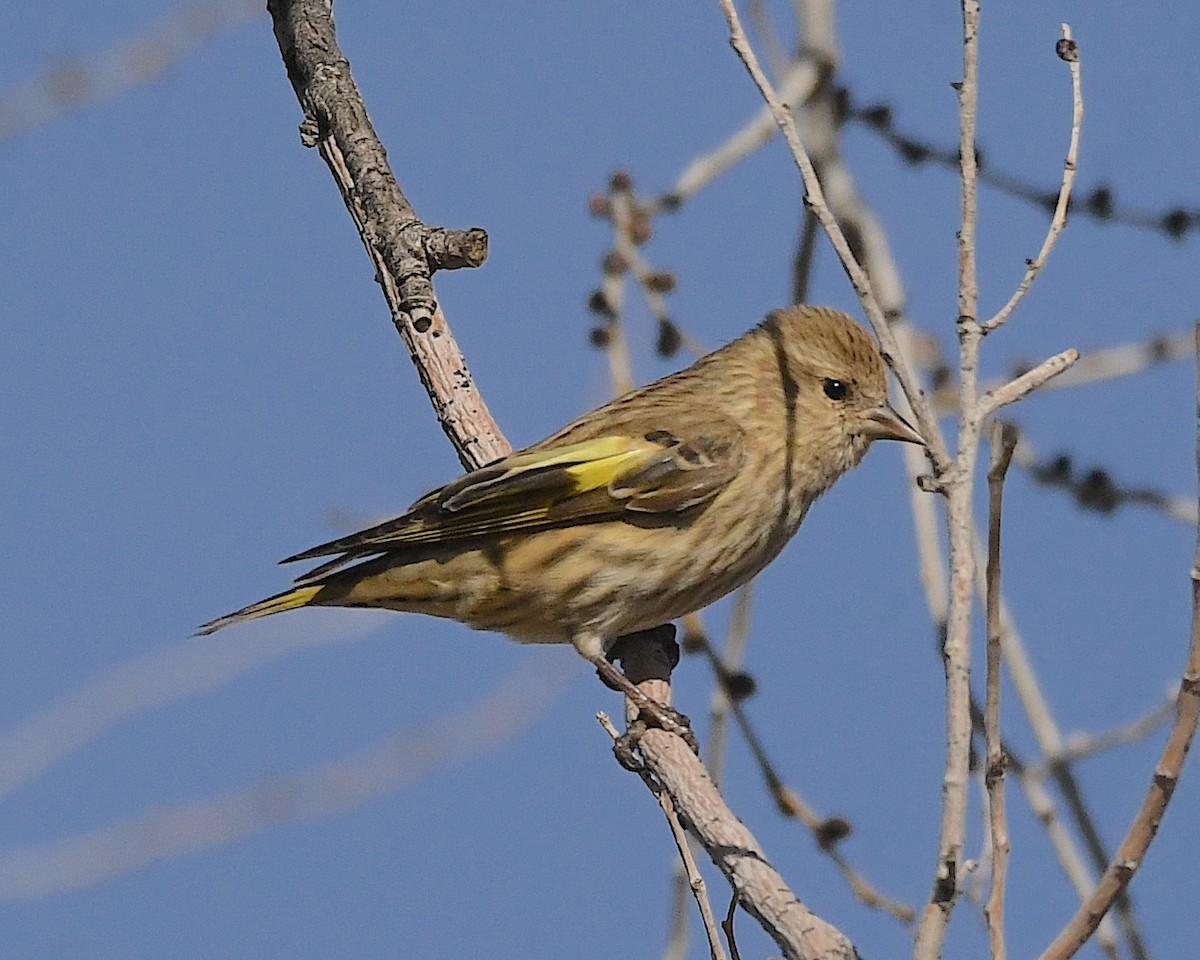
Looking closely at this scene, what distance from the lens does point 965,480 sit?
3285 millimetres

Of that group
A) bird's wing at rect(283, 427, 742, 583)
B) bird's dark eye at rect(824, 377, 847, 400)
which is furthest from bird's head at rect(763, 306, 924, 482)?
bird's wing at rect(283, 427, 742, 583)

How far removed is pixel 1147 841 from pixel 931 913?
38 cm

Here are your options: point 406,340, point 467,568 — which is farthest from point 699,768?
point 406,340

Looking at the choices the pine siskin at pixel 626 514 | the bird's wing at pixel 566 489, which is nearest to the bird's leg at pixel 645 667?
the pine siskin at pixel 626 514

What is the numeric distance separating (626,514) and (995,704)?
2.95 m

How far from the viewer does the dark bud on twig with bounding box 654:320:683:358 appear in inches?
219

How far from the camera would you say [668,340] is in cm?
559

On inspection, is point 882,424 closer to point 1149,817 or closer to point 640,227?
point 640,227

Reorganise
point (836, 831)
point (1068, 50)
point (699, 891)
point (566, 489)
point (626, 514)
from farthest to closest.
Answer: point (626, 514), point (566, 489), point (836, 831), point (1068, 50), point (699, 891)

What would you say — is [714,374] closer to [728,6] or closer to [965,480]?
[728,6]

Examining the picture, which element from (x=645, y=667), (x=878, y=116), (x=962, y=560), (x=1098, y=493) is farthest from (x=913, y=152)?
(x=962, y=560)

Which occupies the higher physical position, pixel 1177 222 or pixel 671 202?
pixel 671 202

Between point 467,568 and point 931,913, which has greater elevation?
A: point 467,568

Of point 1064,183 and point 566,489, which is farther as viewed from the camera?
point 566,489
